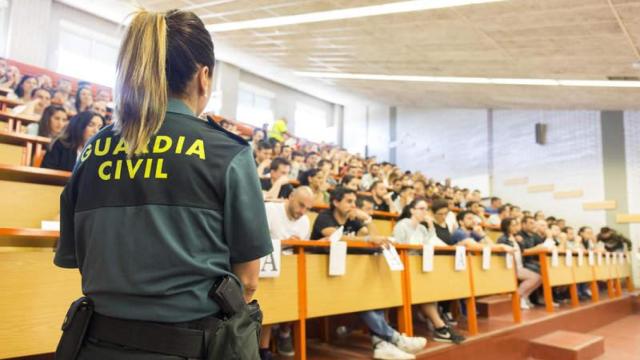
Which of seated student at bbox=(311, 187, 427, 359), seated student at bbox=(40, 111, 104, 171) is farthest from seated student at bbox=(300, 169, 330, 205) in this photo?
seated student at bbox=(40, 111, 104, 171)

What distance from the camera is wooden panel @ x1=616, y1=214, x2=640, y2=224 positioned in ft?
25.0

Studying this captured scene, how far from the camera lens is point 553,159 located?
853cm

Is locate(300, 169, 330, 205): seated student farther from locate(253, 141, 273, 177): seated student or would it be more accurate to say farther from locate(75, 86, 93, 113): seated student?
locate(75, 86, 93, 113): seated student

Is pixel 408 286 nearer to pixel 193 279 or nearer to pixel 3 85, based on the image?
pixel 193 279

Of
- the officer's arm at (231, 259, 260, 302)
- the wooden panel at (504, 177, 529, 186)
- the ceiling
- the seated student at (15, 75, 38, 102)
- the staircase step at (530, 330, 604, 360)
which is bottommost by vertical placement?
the staircase step at (530, 330, 604, 360)

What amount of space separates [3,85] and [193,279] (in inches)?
224

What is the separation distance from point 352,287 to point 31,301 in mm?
1450

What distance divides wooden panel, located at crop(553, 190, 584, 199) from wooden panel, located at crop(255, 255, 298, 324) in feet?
24.9

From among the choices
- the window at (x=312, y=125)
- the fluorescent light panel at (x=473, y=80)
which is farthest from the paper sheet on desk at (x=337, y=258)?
the window at (x=312, y=125)

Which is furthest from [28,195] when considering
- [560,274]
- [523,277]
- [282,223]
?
A: [560,274]

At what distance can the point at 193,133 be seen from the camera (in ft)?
2.40

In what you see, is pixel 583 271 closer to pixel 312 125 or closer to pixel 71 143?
pixel 71 143

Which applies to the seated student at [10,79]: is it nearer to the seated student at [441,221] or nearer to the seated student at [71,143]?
the seated student at [71,143]

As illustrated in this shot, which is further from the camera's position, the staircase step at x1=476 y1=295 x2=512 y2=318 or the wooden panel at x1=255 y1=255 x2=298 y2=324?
the staircase step at x1=476 y1=295 x2=512 y2=318
